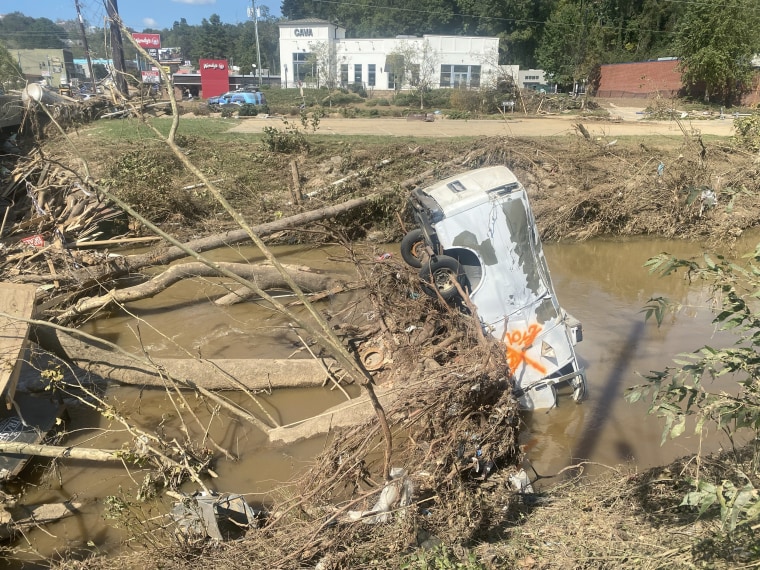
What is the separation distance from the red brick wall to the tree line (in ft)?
4.16

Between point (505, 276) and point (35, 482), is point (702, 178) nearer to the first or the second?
point (505, 276)

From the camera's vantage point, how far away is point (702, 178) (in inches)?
483

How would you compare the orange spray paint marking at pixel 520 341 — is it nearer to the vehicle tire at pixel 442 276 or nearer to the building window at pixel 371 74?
the vehicle tire at pixel 442 276

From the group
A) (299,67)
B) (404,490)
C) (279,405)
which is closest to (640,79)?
(299,67)

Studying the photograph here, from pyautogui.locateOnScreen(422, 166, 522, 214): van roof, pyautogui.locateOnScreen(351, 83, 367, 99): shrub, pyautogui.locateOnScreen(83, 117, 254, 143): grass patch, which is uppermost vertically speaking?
pyautogui.locateOnScreen(351, 83, 367, 99): shrub

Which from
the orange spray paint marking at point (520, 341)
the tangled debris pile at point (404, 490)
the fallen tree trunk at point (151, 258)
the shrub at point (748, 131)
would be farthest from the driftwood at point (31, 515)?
the shrub at point (748, 131)

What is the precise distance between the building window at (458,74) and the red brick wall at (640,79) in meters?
12.3

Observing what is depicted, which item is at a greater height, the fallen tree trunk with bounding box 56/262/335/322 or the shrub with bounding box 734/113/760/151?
the shrub with bounding box 734/113/760/151

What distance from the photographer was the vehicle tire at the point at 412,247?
26.5 feet

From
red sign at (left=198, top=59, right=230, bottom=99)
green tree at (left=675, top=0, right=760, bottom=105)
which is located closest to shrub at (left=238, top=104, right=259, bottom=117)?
red sign at (left=198, top=59, right=230, bottom=99)

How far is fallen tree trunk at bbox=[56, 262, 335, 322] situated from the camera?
7.37 metres

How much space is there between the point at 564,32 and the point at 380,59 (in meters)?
18.2

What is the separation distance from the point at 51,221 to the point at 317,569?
10.1 meters

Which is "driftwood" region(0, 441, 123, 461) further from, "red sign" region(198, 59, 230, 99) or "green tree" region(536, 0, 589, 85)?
"green tree" region(536, 0, 589, 85)
